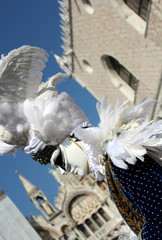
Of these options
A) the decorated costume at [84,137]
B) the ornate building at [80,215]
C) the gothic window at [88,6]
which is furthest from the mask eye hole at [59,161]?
the ornate building at [80,215]

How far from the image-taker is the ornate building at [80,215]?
1470 centimetres

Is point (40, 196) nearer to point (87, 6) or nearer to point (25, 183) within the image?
point (25, 183)

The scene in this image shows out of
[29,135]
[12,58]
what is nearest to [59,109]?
[29,135]

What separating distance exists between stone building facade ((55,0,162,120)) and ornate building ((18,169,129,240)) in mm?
7264

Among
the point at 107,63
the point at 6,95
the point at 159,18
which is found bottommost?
the point at 6,95

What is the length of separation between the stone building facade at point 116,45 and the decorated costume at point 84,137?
17.9 ft

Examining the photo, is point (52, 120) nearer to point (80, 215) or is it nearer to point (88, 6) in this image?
point (88, 6)

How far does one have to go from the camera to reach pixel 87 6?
8594 mm

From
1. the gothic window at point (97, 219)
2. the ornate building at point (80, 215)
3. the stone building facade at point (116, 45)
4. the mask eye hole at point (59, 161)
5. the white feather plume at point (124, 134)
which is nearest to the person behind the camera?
the white feather plume at point (124, 134)

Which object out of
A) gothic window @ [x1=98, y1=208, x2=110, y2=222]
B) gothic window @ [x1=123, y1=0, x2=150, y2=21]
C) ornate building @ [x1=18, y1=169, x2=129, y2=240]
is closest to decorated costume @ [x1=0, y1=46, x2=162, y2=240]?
gothic window @ [x1=123, y1=0, x2=150, y2=21]

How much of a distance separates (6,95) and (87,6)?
25.3 feet

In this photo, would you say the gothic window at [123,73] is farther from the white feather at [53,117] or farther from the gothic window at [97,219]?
the gothic window at [97,219]

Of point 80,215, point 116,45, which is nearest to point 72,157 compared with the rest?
point 116,45

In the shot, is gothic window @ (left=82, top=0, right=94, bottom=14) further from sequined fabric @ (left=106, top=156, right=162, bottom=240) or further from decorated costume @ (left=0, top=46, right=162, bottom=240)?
sequined fabric @ (left=106, top=156, right=162, bottom=240)
